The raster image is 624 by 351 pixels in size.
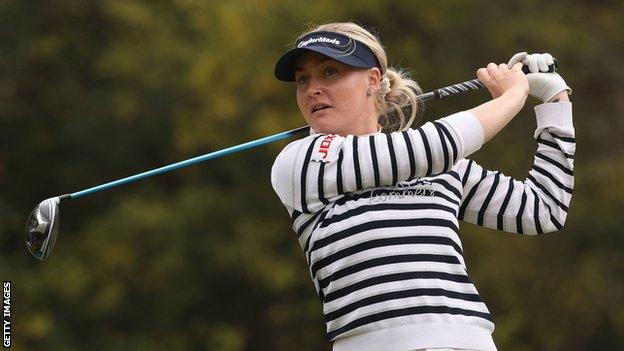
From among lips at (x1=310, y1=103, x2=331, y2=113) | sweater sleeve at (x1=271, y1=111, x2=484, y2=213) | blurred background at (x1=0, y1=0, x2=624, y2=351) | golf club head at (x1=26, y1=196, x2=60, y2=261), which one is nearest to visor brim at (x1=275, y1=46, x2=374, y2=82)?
lips at (x1=310, y1=103, x2=331, y2=113)

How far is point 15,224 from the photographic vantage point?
11.4m

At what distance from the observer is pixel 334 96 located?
376cm

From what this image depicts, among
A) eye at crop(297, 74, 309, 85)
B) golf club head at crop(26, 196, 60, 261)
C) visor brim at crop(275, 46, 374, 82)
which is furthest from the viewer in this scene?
golf club head at crop(26, 196, 60, 261)

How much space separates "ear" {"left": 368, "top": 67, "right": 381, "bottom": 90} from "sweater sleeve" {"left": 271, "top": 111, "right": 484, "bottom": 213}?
1.01 feet

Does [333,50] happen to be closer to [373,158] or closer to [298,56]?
[298,56]

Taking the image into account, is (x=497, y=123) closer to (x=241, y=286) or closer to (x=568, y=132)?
(x=568, y=132)

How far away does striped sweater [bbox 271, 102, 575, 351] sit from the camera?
338cm

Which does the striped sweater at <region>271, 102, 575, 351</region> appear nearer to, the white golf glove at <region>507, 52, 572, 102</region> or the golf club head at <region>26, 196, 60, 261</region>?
the white golf glove at <region>507, 52, 572, 102</region>

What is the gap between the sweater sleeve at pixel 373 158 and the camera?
11.3 feet

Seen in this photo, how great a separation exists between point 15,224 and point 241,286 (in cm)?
181

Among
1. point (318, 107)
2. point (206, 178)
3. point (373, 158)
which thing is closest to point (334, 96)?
point (318, 107)

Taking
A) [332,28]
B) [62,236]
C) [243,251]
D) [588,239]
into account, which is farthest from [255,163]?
[332,28]

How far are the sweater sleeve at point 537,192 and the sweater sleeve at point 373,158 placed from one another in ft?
1.14

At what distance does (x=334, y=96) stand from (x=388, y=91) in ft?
0.83
